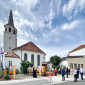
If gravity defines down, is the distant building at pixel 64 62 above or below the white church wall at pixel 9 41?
below

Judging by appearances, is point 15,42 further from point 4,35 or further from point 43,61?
point 43,61

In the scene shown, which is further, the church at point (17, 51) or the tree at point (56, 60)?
the tree at point (56, 60)

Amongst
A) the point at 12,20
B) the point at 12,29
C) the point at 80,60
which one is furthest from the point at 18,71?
the point at 12,20

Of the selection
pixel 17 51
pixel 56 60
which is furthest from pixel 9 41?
pixel 56 60

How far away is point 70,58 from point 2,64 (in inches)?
537

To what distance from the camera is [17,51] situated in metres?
27.5

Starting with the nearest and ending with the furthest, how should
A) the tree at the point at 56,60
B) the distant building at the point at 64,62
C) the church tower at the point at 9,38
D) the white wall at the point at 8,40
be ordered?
the distant building at the point at 64,62
the tree at the point at 56,60
the white wall at the point at 8,40
the church tower at the point at 9,38

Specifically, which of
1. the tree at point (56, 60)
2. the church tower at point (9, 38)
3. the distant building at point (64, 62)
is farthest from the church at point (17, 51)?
the distant building at point (64, 62)

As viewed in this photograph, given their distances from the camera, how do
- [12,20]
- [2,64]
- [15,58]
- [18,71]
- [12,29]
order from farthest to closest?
[12,20] → [12,29] → [15,58] → [18,71] → [2,64]

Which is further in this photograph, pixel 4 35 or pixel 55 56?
pixel 4 35

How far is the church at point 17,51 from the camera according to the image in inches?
961

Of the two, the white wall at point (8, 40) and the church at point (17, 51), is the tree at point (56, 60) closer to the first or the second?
the church at point (17, 51)

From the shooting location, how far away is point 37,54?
1224 inches

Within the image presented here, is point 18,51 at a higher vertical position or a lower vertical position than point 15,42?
lower
